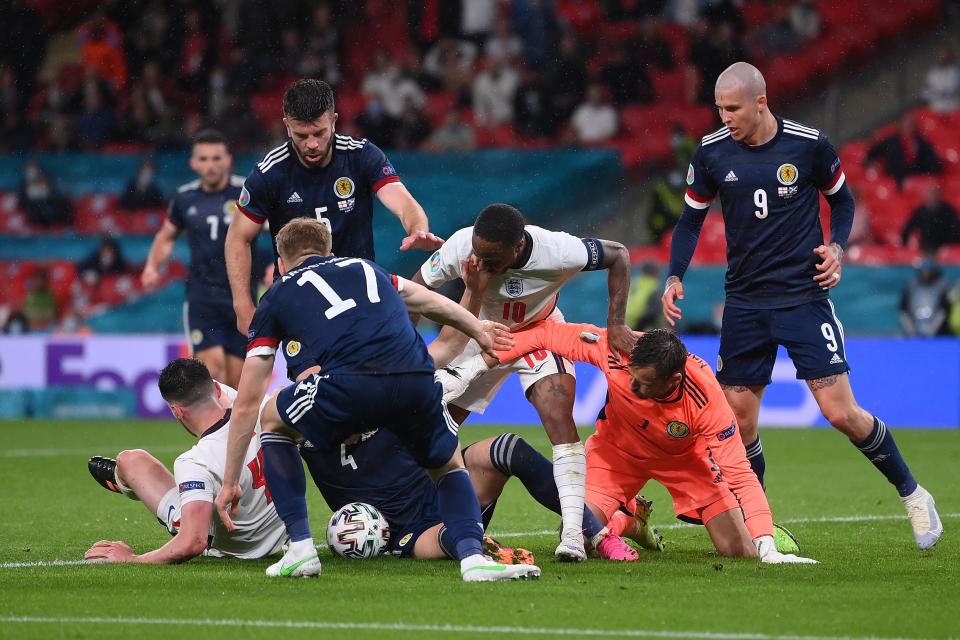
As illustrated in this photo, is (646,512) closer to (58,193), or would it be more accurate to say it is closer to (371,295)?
(371,295)

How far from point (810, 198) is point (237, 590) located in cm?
363

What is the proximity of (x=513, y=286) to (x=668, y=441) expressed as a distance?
114 cm

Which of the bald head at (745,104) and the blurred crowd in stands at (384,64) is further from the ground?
the blurred crowd in stands at (384,64)

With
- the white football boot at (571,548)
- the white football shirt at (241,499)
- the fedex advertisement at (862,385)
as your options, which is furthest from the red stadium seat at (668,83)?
the white football boot at (571,548)

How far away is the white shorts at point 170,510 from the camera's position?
6.93 meters

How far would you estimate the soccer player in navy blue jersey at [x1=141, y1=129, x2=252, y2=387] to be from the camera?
11.4 meters

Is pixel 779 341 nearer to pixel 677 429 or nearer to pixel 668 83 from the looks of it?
pixel 677 429

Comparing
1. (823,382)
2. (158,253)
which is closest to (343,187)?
(823,382)

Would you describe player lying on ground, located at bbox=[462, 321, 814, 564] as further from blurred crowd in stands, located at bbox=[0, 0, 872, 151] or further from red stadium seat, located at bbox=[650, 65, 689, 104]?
red stadium seat, located at bbox=[650, 65, 689, 104]

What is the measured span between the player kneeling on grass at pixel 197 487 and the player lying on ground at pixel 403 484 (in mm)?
338

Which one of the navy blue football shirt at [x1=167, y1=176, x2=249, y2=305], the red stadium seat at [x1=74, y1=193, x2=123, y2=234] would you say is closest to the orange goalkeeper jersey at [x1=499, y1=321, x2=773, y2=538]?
the navy blue football shirt at [x1=167, y1=176, x2=249, y2=305]

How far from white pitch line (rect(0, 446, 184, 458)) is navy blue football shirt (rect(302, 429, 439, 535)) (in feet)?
19.7

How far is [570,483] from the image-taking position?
6828 millimetres

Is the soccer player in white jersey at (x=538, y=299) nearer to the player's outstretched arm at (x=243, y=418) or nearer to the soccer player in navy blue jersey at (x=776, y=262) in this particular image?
the soccer player in navy blue jersey at (x=776, y=262)
